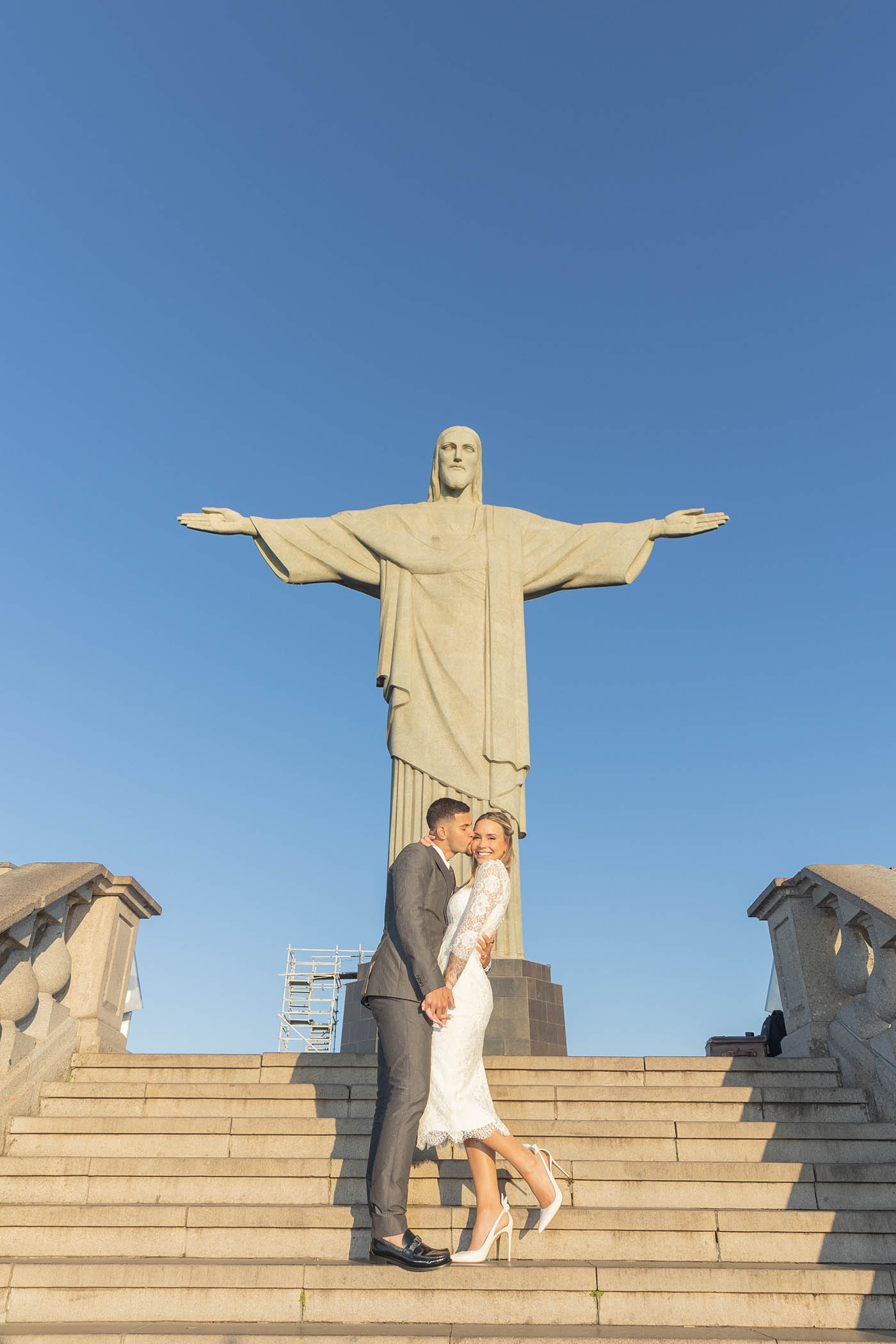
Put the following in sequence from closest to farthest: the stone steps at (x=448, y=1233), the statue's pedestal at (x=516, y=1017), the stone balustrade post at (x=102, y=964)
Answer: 1. the stone steps at (x=448, y=1233)
2. the stone balustrade post at (x=102, y=964)
3. the statue's pedestal at (x=516, y=1017)

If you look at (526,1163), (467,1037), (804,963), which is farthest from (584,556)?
(526,1163)

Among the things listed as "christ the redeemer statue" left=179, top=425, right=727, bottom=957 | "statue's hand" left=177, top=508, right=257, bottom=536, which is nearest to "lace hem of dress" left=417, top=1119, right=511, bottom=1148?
"christ the redeemer statue" left=179, top=425, right=727, bottom=957

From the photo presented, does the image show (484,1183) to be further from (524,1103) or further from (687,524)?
(687,524)

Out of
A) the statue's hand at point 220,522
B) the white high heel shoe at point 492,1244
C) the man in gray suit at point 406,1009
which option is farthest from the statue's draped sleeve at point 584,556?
the white high heel shoe at point 492,1244

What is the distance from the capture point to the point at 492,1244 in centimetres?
419

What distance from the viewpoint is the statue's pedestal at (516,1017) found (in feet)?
25.7

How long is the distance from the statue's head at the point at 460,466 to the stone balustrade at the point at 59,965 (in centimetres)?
516

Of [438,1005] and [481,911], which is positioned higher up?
[481,911]

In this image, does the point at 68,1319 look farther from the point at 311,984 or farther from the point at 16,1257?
the point at 311,984

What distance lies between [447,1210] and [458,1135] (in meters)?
0.75

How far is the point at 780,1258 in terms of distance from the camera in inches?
172

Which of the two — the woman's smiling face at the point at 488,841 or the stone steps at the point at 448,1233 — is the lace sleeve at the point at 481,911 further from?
the stone steps at the point at 448,1233

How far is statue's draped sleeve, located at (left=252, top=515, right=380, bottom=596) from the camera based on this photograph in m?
10.2

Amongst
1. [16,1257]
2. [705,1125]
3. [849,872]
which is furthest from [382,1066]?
[849,872]
